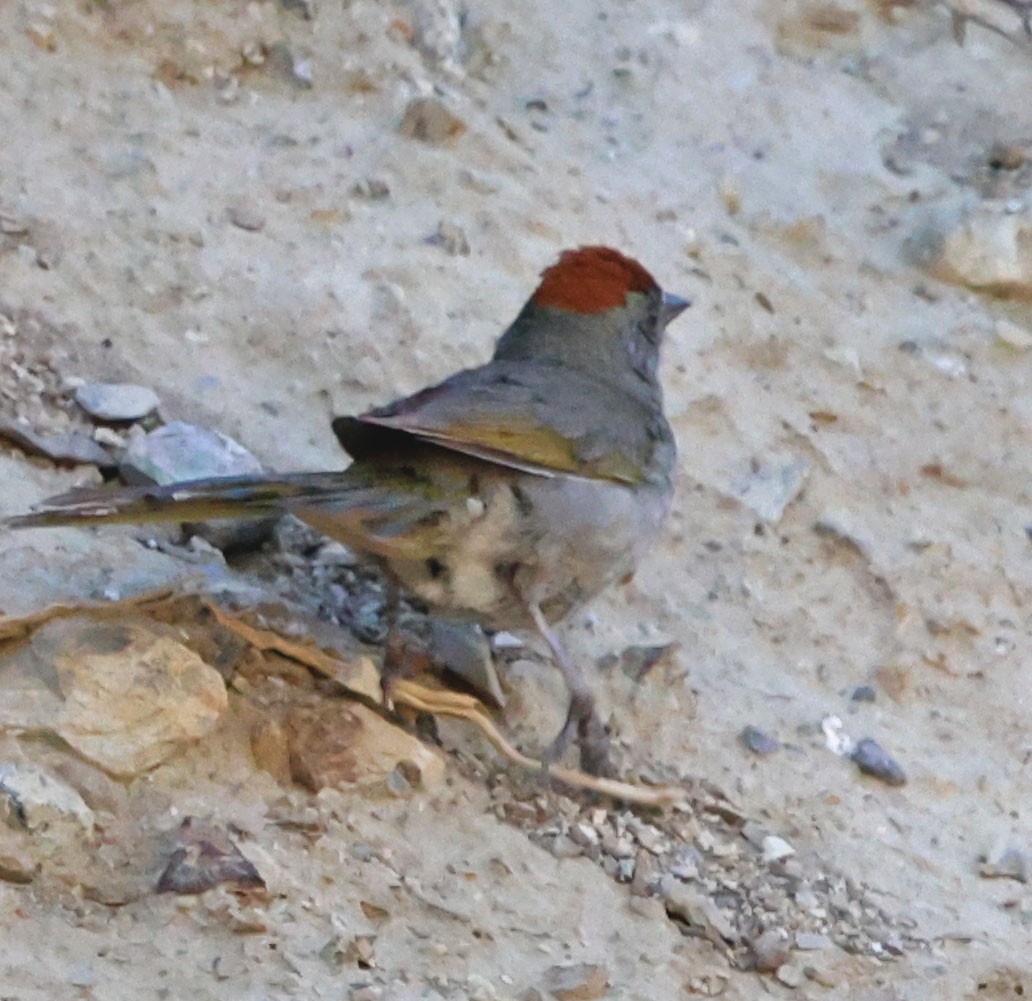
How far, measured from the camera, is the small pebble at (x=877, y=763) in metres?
4.08

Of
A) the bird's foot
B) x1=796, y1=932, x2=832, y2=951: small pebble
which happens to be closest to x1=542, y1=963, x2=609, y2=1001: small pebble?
x1=796, y1=932, x2=832, y2=951: small pebble

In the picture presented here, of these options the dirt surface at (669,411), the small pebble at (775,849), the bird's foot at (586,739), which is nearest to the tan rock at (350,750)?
the dirt surface at (669,411)

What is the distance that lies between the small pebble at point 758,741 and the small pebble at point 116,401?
1663mm

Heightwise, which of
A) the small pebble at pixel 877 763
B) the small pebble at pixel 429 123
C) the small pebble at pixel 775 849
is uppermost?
the small pebble at pixel 429 123

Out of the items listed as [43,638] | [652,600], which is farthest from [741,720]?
[43,638]

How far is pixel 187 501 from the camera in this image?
3.36 meters

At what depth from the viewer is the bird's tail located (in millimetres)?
3277

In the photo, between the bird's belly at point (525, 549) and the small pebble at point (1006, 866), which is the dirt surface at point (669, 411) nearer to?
the small pebble at point (1006, 866)

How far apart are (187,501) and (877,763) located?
5.76 feet

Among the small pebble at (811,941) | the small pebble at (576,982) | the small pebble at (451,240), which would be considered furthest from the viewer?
the small pebble at (451,240)

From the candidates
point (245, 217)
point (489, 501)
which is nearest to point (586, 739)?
point (489, 501)

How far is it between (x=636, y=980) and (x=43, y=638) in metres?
1.27

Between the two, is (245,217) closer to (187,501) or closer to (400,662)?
(400,662)

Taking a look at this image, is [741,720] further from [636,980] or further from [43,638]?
[43,638]
